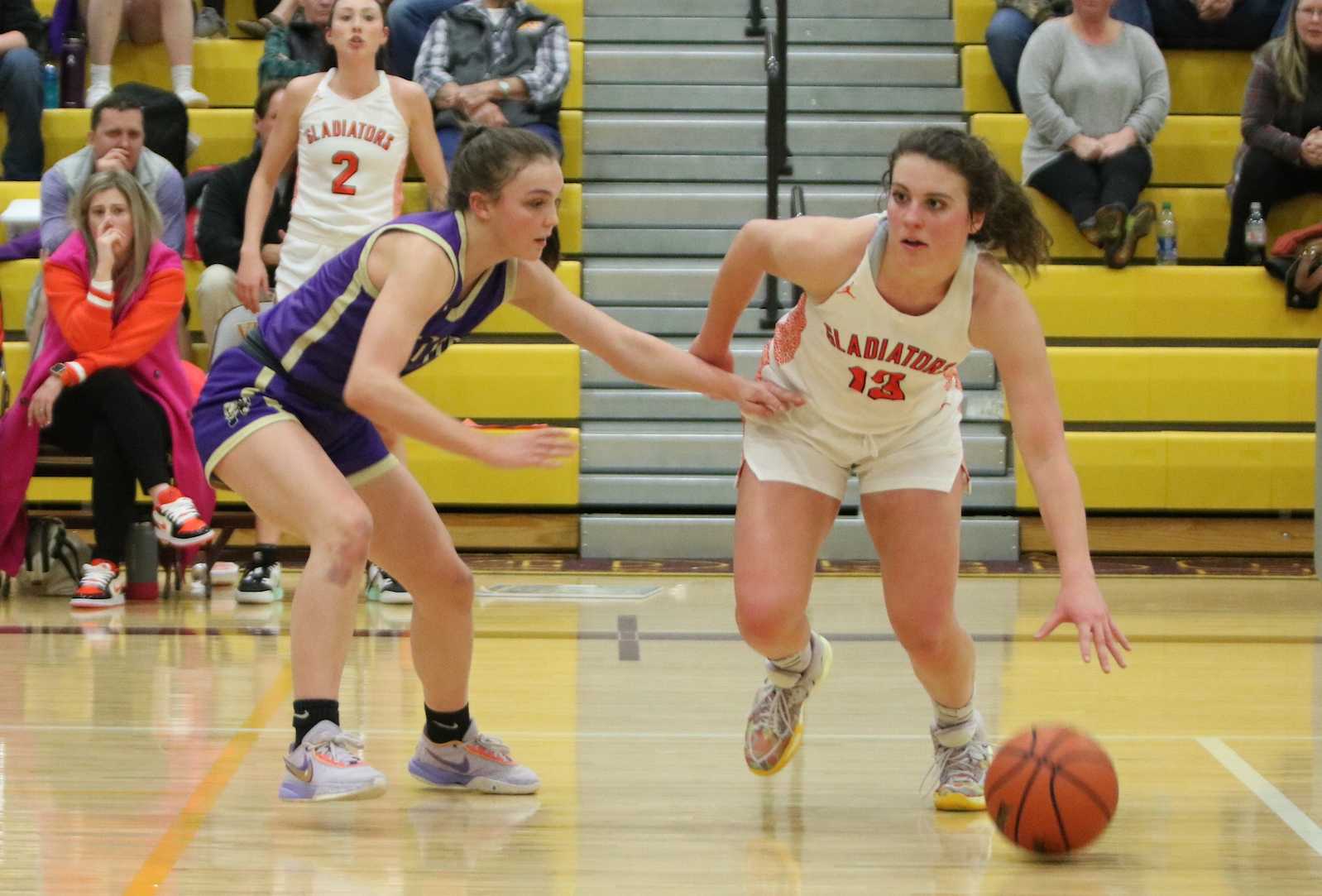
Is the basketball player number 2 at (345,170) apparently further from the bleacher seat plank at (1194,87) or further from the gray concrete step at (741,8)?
the bleacher seat plank at (1194,87)

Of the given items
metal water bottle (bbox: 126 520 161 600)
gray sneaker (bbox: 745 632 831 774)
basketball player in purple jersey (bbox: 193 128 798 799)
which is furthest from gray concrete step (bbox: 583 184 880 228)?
gray sneaker (bbox: 745 632 831 774)

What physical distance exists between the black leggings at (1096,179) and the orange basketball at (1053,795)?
4.71m

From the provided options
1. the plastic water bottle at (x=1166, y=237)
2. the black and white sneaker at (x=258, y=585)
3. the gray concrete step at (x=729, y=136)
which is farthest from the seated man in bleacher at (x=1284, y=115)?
the black and white sneaker at (x=258, y=585)

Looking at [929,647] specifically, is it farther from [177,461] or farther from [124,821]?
[177,461]

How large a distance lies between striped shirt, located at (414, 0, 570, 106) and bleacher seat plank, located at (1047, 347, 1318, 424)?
2.46 metres

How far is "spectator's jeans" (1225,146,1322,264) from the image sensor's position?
757cm

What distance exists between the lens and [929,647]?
3.53 m

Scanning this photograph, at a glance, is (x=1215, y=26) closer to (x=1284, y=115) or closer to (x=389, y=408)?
(x=1284, y=115)

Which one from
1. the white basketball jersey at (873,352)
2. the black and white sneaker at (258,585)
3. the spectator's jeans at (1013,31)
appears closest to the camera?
the white basketball jersey at (873,352)

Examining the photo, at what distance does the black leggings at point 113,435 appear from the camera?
6.07 meters

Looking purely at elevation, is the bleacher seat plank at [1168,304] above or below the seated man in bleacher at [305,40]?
below

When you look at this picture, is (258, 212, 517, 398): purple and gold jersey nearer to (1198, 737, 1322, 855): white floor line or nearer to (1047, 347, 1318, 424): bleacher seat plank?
(1198, 737, 1322, 855): white floor line

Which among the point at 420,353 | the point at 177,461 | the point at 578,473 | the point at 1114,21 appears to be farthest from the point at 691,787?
the point at 1114,21

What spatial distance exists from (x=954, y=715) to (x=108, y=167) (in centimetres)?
430
